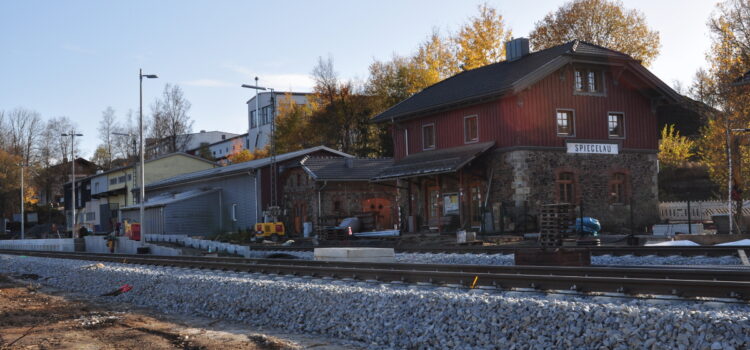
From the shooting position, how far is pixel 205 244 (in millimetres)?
33844

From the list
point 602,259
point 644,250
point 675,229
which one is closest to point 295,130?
point 675,229

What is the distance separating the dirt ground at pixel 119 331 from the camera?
10602 millimetres

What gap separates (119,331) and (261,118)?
79.6 metres

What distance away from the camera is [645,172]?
3356cm

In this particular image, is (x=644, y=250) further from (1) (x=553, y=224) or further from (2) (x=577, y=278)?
(2) (x=577, y=278)

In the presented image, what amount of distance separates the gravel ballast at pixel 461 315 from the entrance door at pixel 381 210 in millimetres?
27431

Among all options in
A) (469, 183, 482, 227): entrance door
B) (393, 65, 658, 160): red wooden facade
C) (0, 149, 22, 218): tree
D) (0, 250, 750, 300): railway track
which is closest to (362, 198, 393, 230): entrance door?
(393, 65, 658, 160): red wooden facade

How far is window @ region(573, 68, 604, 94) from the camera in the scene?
32.7 metres

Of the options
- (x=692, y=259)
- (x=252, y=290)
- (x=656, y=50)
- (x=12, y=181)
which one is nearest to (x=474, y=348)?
(x=252, y=290)

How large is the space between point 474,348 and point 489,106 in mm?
23392

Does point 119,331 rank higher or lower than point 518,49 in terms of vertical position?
lower

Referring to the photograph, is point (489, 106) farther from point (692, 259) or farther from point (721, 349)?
point (721, 349)

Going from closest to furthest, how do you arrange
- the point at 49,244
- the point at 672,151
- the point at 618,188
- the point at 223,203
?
the point at 618,188 → the point at 49,244 → the point at 223,203 → the point at 672,151

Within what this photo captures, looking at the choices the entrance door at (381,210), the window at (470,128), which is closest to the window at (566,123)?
the window at (470,128)
